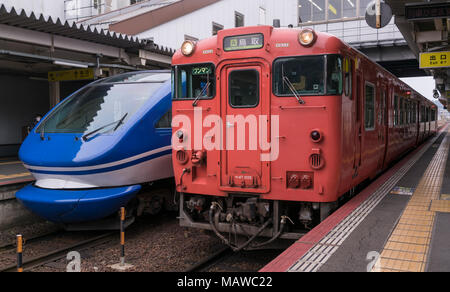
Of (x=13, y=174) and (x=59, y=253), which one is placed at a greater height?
(x=13, y=174)

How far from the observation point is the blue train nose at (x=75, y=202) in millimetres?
6684

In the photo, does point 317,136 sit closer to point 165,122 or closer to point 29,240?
point 165,122

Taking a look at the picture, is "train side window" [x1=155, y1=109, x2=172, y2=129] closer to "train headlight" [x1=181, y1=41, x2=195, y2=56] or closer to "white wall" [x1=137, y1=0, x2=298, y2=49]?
"train headlight" [x1=181, y1=41, x2=195, y2=56]

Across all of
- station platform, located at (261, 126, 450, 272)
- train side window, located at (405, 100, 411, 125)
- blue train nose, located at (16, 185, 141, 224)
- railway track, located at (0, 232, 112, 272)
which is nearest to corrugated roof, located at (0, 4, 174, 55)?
blue train nose, located at (16, 185, 141, 224)

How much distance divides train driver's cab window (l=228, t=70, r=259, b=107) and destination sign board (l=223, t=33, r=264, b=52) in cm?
32

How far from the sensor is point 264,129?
579 centimetres

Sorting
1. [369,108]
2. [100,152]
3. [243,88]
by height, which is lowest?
[100,152]

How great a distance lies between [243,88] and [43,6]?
1993cm

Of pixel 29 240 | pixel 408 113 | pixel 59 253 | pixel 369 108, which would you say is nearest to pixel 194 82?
pixel 369 108

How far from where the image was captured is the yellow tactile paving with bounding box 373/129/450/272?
3982 millimetres

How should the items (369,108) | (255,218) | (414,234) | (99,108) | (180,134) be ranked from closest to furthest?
(414,234) < (255,218) < (180,134) < (369,108) < (99,108)

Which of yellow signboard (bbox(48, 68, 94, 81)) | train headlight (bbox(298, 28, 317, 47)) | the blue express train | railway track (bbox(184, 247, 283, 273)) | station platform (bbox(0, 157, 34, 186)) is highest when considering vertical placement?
yellow signboard (bbox(48, 68, 94, 81))

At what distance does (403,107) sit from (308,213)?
809 cm
